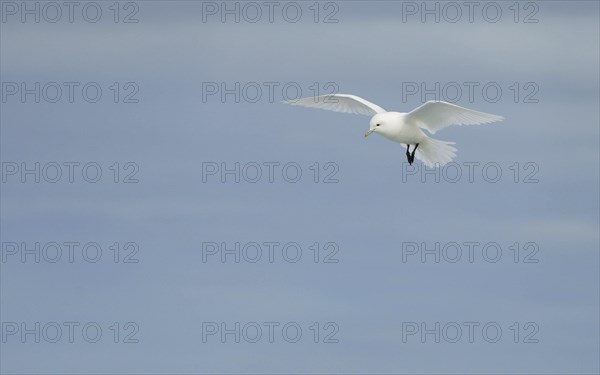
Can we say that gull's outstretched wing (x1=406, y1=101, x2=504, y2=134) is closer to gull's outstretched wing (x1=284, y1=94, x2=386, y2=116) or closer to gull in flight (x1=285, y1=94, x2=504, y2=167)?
gull in flight (x1=285, y1=94, x2=504, y2=167)

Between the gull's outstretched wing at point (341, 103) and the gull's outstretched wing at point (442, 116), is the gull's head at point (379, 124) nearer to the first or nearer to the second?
the gull's outstretched wing at point (442, 116)

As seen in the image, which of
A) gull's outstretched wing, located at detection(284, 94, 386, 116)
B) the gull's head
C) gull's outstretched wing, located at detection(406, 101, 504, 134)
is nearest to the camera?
gull's outstretched wing, located at detection(406, 101, 504, 134)

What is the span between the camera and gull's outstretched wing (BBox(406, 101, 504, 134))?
45219 millimetres

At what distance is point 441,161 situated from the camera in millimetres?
47438

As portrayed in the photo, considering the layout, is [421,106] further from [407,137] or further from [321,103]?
[321,103]

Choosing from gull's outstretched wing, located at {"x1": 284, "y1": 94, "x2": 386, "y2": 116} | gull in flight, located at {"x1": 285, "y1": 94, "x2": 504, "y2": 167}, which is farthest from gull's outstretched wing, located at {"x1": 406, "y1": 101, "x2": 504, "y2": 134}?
gull's outstretched wing, located at {"x1": 284, "y1": 94, "x2": 386, "y2": 116}

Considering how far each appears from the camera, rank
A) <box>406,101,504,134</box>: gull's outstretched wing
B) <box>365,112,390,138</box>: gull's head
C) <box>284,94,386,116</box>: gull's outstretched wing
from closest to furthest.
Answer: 1. <box>406,101,504,134</box>: gull's outstretched wing
2. <box>365,112,390,138</box>: gull's head
3. <box>284,94,386,116</box>: gull's outstretched wing

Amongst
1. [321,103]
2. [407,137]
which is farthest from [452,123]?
[321,103]

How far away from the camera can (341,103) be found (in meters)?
48.8

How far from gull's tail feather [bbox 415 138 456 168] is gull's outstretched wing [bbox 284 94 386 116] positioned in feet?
6.06

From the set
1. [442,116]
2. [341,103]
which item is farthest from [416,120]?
[341,103]

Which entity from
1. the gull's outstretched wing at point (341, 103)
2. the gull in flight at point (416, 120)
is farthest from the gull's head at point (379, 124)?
Answer: the gull's outstretched wing at point (341, 103)

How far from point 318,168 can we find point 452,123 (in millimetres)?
6083

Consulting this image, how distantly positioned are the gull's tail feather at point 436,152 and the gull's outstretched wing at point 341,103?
6.06 ft
